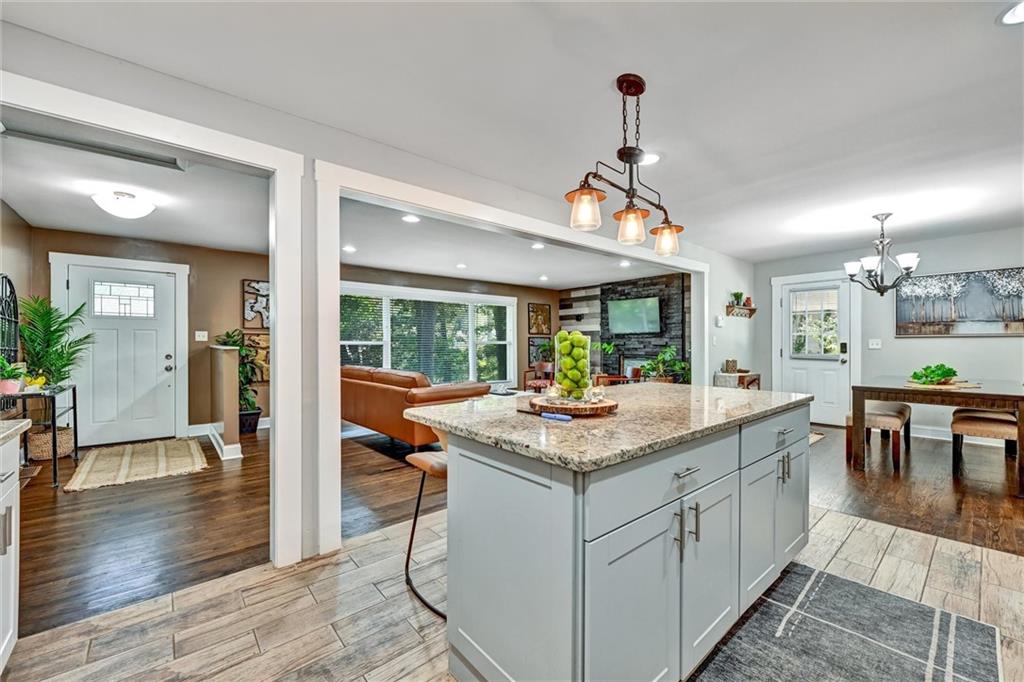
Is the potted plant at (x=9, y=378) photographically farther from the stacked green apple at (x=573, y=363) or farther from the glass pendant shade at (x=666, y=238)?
the glass pendant shade at (x=666, y=238)

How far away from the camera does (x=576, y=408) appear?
163 cm

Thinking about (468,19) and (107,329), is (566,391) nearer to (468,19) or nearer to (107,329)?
(468,19)

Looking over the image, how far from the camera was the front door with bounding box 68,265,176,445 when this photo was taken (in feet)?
15.2

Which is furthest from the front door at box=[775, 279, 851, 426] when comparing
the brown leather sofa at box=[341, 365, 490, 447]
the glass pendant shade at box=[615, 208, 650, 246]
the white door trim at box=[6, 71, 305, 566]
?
the white door trim at box=[6, 71, 305, 566]

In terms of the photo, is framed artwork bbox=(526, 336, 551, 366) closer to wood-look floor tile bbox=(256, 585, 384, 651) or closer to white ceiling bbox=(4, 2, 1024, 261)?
white ceiling bbox=(4, 2, 1024, 261)

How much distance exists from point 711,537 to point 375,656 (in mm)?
1262

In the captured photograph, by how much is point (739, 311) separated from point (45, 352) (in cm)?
741

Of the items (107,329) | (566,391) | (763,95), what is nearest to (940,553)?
(566,391)

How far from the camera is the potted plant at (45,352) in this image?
388 cm

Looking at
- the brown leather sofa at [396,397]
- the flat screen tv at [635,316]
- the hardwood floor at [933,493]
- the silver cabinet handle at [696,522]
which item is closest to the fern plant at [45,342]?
the brown leather sofa at [396,397]

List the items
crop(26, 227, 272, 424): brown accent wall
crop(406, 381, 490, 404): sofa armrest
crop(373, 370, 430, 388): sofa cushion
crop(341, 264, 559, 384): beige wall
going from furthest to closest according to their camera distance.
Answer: crop(341, 264, 559, 384): beige wall < crop(26, 227, 272, 424): brown accent wall < crop(373, 370, 430, 388): sofa cushion < crop(406, 381, 490, 404): sofa armrest

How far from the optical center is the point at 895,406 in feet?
14.6

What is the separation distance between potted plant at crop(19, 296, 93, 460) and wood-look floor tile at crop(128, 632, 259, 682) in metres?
3.69

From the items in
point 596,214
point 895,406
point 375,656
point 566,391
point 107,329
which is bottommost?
point 375,656
